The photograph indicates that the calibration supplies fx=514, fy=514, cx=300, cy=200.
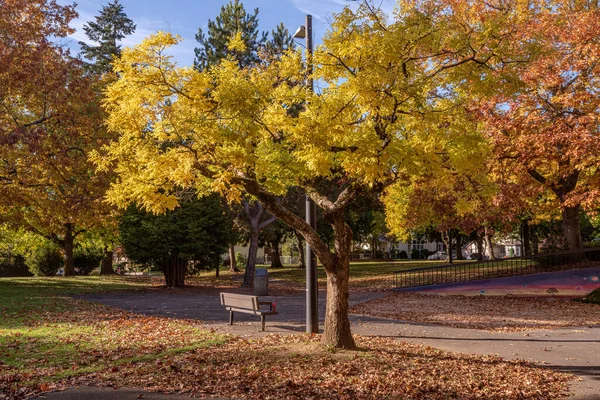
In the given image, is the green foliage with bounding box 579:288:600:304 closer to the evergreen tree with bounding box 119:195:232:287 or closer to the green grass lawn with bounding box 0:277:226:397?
the green grass lawn with bounding box 0:277:226:397

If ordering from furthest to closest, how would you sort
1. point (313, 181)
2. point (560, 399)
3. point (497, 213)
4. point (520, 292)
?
point (497, 213), point (520, 292), point (313, 181), point (560, 399)

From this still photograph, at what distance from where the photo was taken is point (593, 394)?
6613mm

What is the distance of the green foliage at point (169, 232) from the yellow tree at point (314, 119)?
47.0 feet

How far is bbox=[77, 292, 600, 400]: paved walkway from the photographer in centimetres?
823

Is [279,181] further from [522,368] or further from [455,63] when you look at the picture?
[522,368]

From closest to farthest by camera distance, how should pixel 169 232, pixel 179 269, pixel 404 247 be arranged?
pixel 169 232 < pixel 179 269 < pixel 404 247

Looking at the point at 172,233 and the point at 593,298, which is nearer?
the point at 593,298

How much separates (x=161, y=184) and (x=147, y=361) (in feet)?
9.26

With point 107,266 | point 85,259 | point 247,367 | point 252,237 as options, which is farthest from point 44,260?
point 247,367

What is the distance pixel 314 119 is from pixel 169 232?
1675 cm

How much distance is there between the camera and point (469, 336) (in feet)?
35.6

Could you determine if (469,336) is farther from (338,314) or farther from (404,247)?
(404,247)

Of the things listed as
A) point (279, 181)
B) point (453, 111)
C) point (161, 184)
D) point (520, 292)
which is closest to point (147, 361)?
point (161, 184)

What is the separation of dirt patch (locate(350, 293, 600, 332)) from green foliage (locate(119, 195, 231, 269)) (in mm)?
8851
